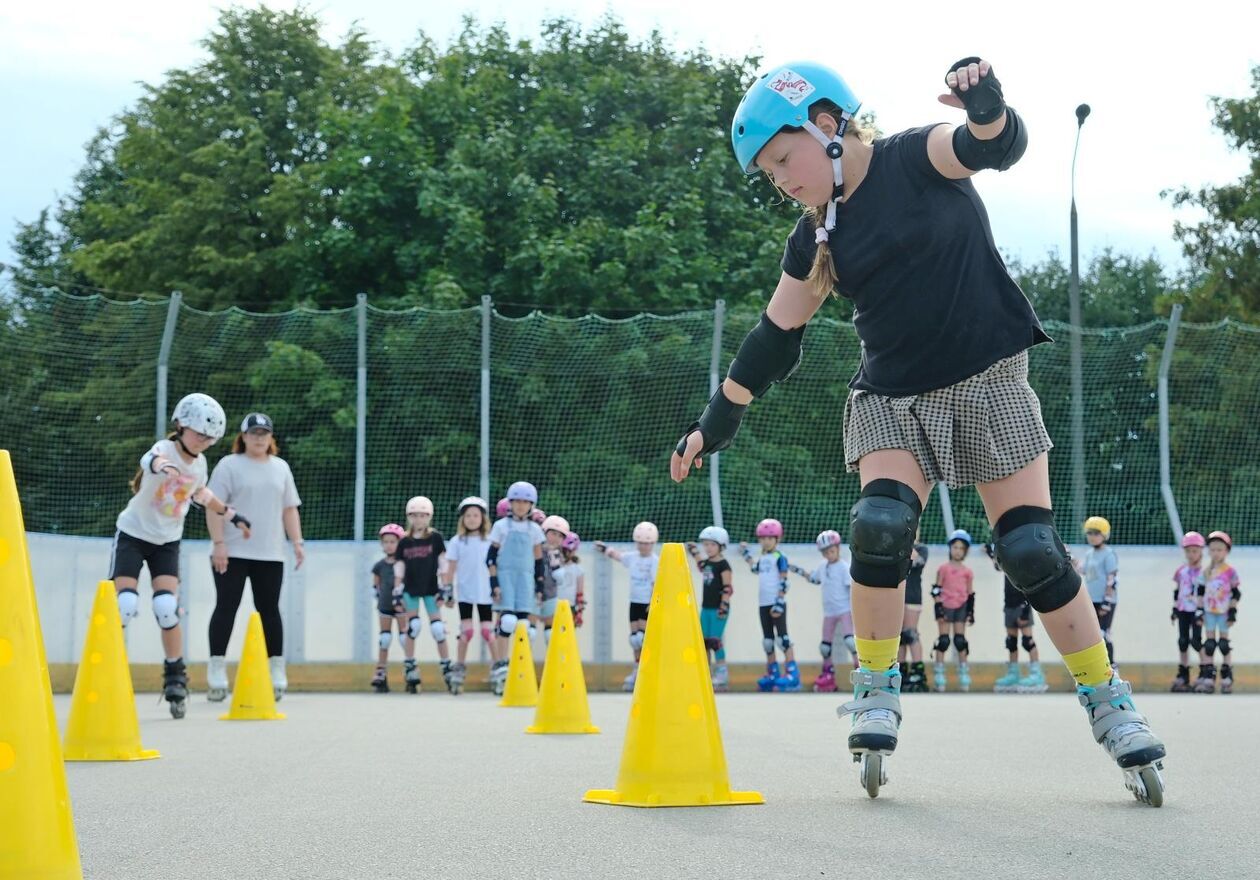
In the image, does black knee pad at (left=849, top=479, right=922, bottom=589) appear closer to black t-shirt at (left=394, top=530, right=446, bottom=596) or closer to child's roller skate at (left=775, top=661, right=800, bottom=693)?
black t-shirt at (left=394, top=530, right=446, bottom=596)

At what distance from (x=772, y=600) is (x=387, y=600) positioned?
136 inches

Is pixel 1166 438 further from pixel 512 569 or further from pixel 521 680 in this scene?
pixel 521 680

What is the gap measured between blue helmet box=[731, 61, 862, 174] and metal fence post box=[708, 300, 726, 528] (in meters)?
10.6

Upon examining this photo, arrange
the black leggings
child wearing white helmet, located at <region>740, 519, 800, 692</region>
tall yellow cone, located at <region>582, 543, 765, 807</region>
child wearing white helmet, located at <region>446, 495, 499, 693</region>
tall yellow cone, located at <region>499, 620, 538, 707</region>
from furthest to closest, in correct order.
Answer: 1. child wearing white helmet, located at <region>740, 519, 800, 692</region>
2. child wearing white helmet, located at <region>446, 495, 499, 693</region>
3. tall yellow cone, located at <region>499, 620, 538, 707</region>
4. the black leggings
5. tall yellow cone, located at <region>582, 543, 765, 807</region>

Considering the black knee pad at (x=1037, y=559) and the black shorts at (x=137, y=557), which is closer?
the black knee pad at (x=1037, y=559)

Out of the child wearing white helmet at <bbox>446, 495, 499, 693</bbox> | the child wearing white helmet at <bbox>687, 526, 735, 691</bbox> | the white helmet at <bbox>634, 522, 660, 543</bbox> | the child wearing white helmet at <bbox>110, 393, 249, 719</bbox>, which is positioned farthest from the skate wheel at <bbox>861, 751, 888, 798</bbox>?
the white helmet at <bbox>634, 522, 660, 543</bbox>

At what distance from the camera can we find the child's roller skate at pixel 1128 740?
13.3 feet

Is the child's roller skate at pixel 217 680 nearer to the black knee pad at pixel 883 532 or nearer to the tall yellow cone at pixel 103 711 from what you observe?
the tall yellow cone at pixel 103 711

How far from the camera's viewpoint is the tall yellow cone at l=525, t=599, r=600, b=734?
7.66 m

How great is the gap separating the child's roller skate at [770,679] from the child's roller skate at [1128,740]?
37.5ft

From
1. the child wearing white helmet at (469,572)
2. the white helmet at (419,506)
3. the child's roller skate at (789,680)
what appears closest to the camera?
the child wearing white helmet at (469,572)

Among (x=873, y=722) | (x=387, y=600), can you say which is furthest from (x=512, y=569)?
(x=873, y=722)

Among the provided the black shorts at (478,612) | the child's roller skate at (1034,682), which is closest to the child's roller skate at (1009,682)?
the child's roller skate at (1034,682)

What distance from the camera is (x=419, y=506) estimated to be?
14.7 m
